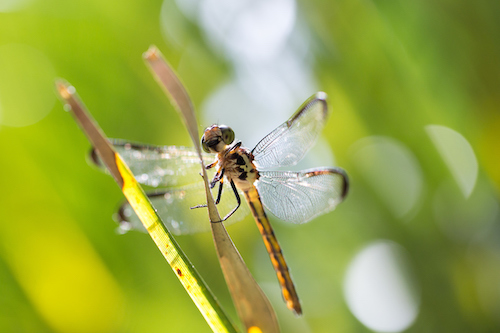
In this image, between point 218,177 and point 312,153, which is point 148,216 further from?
point 312,153

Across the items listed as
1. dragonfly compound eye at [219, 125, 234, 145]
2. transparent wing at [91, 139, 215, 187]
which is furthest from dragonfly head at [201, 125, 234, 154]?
transparent wing at [91, 139, 215, 187]

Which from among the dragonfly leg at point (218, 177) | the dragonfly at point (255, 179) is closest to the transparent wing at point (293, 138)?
the dragonfly at point (255, 179)

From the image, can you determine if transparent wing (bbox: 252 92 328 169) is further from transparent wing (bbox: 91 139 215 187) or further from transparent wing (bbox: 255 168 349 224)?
transparent wing (bbox: 91 139 215 187)

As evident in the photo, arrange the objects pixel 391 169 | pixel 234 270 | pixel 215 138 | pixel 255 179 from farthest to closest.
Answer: pixel 391 169, pixel 255 179, pixel 215 138, pixel 234 270

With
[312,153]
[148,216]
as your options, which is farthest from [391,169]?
[148,216]

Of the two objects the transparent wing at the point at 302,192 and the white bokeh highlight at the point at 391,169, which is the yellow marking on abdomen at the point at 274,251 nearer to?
the transparent wing at the point at 302,192

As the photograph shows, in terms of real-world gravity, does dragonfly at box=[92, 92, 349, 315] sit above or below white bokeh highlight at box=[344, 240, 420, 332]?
A: above
